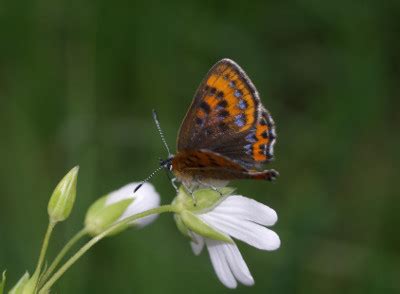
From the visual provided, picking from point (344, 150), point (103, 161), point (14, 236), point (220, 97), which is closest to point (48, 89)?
point (103, 161)

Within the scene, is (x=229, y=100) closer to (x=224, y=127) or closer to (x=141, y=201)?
(x=224, y=127)

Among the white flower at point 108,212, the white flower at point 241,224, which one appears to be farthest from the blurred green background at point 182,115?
the white flower at point 241,224

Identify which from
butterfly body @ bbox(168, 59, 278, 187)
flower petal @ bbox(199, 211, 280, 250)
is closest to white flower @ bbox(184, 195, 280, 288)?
flower petal @ bbox(199, 211, 280, 250)

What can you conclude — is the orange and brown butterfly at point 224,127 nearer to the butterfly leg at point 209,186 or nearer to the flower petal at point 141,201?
the butterfly leg at point 209,186

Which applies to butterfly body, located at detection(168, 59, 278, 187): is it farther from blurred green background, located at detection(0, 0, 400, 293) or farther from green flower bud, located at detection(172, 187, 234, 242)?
blurred green background, located at detection(0, 0, 400, 293)

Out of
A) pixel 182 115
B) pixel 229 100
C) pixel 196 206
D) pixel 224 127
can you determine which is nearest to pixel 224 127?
pixel 224 127

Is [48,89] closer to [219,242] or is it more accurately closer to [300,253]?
[300,253]
